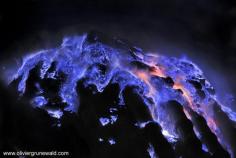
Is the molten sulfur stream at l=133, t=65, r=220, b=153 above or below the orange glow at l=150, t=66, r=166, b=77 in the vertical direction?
below

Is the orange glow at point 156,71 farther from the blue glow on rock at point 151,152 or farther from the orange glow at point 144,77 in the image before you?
the blue glow on rock at point 151,152

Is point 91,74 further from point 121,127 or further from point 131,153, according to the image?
point 131,153

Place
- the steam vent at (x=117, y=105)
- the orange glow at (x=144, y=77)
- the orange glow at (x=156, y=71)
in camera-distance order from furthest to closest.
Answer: the orange glow at (x=156, y=71), the orange glow at (x=144, y=77), the steam vent at (x=117, y=105)

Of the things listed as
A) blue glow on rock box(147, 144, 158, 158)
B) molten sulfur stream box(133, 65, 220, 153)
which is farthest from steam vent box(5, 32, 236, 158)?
molten sulfur stream box(133, 65, 220, 153)

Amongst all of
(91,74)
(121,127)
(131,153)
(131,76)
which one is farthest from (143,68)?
(131,153)

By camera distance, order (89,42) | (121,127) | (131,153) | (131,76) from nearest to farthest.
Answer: (131,153), (121,127), (131,76), (89,42)

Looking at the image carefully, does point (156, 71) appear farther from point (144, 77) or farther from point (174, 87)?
point (174, 87)

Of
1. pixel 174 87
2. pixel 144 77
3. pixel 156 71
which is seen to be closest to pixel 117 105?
pixel 144 77

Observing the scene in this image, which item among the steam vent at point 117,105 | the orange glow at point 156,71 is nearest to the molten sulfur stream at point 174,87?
the orange glow at point 156,71

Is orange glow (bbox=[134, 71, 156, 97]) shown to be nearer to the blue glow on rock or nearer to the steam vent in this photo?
the steam vent
